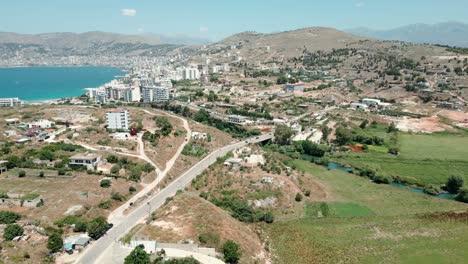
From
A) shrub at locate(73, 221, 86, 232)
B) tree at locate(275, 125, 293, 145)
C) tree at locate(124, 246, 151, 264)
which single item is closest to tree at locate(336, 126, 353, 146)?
tree at locate(275, 125, 293, 145)

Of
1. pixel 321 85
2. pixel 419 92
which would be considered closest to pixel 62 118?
pixel 321 85

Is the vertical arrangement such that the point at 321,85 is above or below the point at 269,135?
above

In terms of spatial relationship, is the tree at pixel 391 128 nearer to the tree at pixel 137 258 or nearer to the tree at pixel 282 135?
the tree at pixel 282 135

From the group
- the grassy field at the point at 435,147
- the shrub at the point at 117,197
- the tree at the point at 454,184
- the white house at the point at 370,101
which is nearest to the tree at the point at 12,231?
the shrub at the point at 117,197

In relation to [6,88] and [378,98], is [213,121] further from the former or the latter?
[6,88]

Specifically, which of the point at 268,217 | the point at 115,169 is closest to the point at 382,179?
the point at 268,217

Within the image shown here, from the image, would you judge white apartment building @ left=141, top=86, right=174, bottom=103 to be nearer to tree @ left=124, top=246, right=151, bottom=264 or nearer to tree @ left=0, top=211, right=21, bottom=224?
tree @ left=0, top=211, right=21, bottom=224

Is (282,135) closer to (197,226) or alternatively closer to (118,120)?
(118,120)
